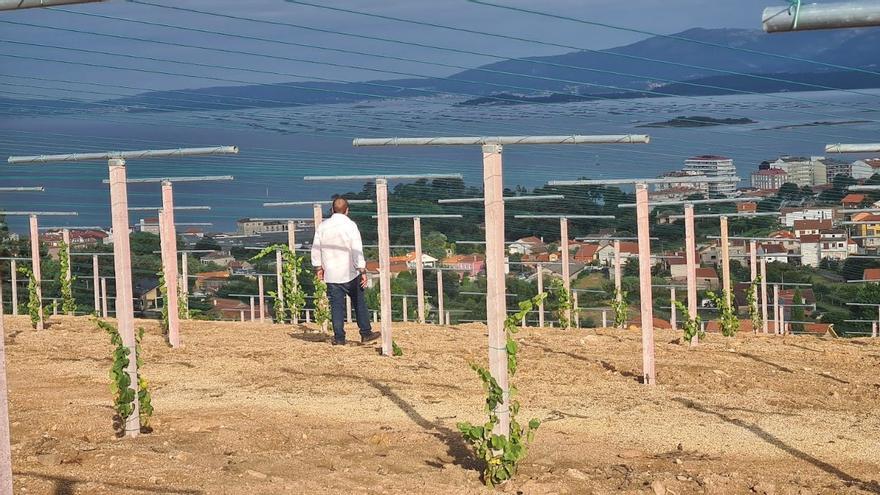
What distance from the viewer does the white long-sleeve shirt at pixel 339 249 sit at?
1076cm

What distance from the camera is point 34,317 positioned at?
1323cm

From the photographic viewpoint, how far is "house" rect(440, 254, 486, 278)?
20922 millimetres

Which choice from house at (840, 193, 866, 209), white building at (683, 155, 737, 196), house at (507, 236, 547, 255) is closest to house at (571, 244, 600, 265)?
house at (507, 236, 547, 255)

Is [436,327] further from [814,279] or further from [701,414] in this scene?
[814,279]

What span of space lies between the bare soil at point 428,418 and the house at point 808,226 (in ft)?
28.9

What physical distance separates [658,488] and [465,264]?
15.6 metres

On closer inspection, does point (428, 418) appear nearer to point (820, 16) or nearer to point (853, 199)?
point (820, 16)

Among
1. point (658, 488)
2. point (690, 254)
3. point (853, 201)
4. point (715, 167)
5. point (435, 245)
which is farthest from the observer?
point (435, 245)

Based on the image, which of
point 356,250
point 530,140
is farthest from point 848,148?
point 356,250

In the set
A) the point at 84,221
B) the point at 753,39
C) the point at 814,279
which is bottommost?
the point at 814,279

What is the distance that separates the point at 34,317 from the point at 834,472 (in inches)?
368

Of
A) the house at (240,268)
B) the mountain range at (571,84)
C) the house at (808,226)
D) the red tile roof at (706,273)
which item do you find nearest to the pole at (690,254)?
the mountain range at (571,84)

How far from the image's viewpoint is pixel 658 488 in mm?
5547

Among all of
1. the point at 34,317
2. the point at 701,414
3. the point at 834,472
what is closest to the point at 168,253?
the point at 34,317
